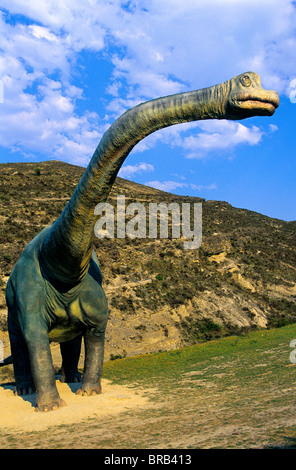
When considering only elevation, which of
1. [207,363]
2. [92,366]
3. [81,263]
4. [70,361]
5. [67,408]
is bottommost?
[207,363]

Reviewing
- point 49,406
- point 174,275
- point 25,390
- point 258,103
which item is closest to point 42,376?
point 49,406

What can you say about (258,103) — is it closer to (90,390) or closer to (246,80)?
(246,80)

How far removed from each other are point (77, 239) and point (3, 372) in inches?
395

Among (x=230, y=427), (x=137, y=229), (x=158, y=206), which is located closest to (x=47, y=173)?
(x=158, y=206)

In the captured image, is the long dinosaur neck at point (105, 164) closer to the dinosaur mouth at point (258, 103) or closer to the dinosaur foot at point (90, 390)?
the dinosaur mouth at point (258, 103)

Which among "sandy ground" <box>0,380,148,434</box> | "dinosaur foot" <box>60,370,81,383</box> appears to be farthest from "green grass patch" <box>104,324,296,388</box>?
"sandy ground" <box>0,380,148,434</box>

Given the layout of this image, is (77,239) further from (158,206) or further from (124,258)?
(158,206)

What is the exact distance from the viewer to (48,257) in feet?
23.1

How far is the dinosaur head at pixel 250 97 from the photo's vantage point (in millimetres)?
4277

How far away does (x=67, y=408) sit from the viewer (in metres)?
7.16

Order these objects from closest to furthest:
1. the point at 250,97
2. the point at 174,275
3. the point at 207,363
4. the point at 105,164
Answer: the point at 250,97
the point at 105,164
the point at 207,363
the point at 174,275

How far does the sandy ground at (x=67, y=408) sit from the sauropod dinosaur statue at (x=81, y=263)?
0.29 meters

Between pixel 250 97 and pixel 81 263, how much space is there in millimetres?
3675

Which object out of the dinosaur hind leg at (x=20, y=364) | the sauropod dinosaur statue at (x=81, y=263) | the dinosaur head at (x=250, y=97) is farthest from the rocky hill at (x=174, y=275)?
the dinosaur head at (x=250, y=97)
